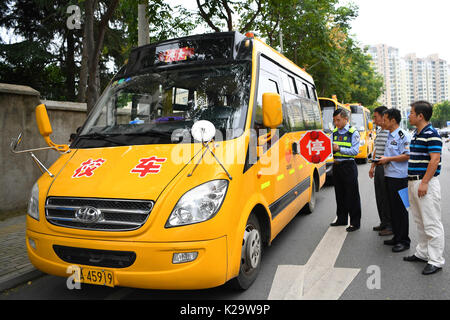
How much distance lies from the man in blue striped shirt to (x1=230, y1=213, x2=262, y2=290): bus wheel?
5.73 ft

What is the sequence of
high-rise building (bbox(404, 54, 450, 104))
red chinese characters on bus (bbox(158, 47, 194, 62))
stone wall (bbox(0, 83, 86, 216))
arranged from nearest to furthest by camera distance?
1. red chinese characters on bus (bbox(158, 47, 194, 62))
2. stone wall (bbox(0, 83, 86, 216))
3. high-rise building (bbox(404, 54, 450, 104))

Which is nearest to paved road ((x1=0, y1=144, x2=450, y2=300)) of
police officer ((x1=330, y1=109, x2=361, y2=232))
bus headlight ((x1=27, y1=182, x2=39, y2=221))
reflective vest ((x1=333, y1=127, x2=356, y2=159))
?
police officer ((x1=330, y1=109, x2=361, y2=232))

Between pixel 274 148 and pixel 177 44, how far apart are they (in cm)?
170

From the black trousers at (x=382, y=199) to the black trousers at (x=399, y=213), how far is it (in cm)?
68

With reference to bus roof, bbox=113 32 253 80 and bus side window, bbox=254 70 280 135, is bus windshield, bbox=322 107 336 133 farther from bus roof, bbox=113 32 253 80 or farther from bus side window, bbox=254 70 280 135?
bus roof, bbox=113 32 253 80

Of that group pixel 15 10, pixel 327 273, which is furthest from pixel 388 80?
pixel 327 273

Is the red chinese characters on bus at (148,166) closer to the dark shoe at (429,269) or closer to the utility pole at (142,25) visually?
the dark shoe at (429,269)

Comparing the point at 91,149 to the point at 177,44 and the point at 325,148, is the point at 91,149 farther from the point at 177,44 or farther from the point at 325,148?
the point at 325,148

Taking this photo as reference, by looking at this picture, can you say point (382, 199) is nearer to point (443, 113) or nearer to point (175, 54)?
point (175, 54)

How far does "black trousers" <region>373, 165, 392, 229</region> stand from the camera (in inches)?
210

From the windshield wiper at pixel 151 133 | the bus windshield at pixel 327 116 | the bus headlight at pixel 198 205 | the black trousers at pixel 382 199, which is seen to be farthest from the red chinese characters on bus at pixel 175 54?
the bus windshield at pixel 327 116

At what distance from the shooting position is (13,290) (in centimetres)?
396

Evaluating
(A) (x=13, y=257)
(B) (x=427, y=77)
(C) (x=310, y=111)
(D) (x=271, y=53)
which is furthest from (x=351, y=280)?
(B) (x=427, y=77)

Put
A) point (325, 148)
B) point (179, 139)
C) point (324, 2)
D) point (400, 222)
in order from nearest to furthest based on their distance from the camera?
point (179, 139) → point (400, 222) → point (325, 148) → point (324, 2)
